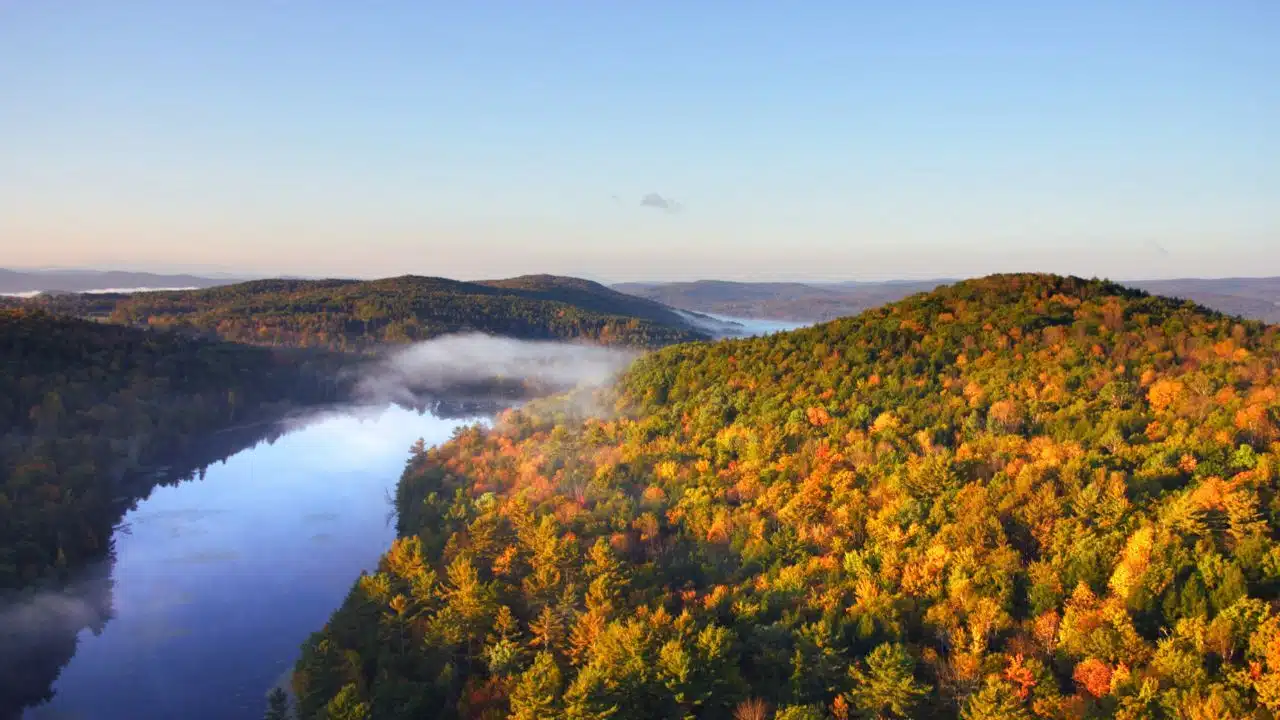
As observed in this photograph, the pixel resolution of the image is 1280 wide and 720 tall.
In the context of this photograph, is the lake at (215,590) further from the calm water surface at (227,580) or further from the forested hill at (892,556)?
the forested hill at (892,556)

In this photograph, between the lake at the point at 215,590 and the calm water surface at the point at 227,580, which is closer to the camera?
the calm water surface at the point at 227,580

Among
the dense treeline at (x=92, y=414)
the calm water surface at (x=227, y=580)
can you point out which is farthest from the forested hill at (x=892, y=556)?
the dense treeline at (x=92, y=414)

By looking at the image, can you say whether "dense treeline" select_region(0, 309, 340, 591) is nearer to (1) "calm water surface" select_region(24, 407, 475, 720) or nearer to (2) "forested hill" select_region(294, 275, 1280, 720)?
(1) "calm water surface" select_region(24, 407, 475, 720)

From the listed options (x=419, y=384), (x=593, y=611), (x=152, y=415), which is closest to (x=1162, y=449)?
(x=593, y=611)

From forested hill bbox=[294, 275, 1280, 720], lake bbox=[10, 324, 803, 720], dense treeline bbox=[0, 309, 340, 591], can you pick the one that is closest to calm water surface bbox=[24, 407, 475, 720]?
lake bbox=[10, 324, 803, 720]

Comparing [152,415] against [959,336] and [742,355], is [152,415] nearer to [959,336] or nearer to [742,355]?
[742,355]

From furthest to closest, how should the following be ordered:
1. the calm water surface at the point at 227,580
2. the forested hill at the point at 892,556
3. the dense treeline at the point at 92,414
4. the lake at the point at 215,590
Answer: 1. the dense treeline at the point at 92,414
2. the lake at the point at 215,590
3. the calm water surface at the point at 227,580
4. the forested hill at the point at 892,556

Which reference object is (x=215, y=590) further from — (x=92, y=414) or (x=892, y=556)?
(x=892, y=556)

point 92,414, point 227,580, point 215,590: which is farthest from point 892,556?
point 92,414
